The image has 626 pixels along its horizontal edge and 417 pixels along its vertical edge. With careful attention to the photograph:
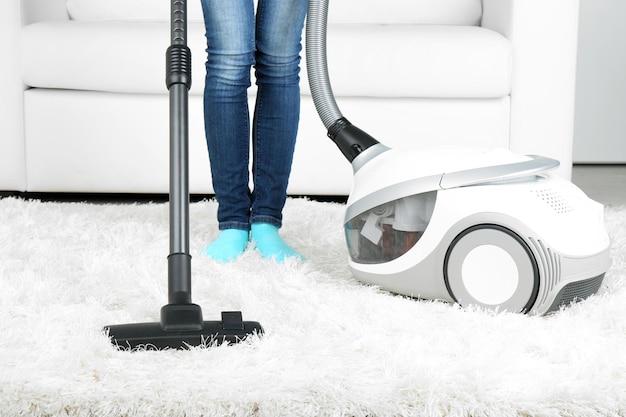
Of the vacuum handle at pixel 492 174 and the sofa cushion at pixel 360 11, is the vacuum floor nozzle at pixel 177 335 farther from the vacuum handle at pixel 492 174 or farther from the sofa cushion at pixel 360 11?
the sofa cushion at pixel 360 11

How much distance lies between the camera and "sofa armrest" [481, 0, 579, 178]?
6.48 feet

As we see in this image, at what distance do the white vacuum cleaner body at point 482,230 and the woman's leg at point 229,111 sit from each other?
0.32 meters

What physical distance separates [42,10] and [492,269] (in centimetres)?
167

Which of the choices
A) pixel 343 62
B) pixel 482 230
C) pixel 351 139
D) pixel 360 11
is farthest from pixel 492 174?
pixel 360 11

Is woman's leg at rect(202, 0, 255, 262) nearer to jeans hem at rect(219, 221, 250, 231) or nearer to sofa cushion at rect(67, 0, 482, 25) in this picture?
jeans hem at rect(219, 221, 250, 231)

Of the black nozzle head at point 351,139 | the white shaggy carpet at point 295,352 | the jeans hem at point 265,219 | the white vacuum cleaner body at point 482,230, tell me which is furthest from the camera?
the jeans hem at point 265,219

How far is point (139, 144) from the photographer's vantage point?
1.95m

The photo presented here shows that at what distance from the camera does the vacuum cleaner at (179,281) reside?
0.85 m

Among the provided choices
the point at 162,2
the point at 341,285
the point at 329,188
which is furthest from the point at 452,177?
the point at 162,2

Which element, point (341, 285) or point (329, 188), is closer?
point (341, 285)

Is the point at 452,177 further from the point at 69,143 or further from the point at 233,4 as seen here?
the point at 69,143

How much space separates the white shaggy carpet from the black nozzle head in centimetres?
18

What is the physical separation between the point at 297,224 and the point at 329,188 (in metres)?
0.38

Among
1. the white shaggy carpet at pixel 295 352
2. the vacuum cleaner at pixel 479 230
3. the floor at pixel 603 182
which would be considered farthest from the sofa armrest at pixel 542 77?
the vacuum cleaner at pixel 479 230
